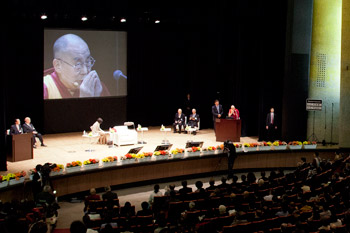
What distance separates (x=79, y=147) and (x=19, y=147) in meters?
2.62

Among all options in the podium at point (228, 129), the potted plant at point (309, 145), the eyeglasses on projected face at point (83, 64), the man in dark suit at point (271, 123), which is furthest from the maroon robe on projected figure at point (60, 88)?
the potted plant at point (309, 145)

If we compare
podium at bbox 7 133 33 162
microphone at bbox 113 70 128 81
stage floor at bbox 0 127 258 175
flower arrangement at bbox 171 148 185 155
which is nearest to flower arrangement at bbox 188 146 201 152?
flower arrangement at bbox 171 148 185 155

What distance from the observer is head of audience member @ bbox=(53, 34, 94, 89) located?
21125 millimetres

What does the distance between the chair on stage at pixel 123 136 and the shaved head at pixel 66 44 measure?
395cm

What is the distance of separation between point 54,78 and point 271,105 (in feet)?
27.4

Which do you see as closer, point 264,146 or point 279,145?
point 264,146

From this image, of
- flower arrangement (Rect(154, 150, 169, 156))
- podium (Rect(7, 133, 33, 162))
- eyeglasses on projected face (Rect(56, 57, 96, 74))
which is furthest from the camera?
eyeglasses on projected face (Rect(56, 57, 96, 74))

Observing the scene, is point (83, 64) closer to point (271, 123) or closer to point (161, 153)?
point (161, 153)

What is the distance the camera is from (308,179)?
14156 mm

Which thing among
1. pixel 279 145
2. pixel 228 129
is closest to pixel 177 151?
pixel 228 129

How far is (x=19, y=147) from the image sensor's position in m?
16.9

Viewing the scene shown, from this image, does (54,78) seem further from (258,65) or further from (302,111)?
(302,111)

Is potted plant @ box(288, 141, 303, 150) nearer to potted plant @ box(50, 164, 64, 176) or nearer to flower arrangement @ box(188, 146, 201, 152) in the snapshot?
flower arrangement @ box(188, 146, 201, 152)

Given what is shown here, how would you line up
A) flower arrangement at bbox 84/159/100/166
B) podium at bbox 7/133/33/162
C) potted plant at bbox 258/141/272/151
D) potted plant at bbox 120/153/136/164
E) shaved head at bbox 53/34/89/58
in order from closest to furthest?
flower arrangement at bbox 84/159/100/166 → potted plant at bbox 120/153/136/164 → podium at bbox 7/133/33/162 → potted plant at bbox 258/141/272/151 → shaved head at bbox 53/34/89/58
